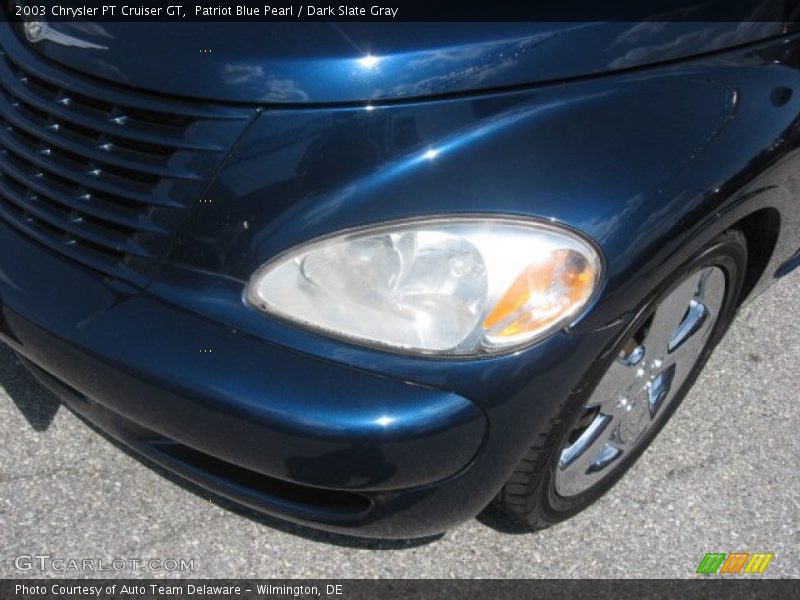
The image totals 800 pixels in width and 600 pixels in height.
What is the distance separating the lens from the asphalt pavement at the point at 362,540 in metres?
2.15

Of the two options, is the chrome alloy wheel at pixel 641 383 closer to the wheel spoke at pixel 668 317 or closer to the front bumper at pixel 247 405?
the wheel spoke at pixel 668 317

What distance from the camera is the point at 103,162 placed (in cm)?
184

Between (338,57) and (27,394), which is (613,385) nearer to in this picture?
(338,57)

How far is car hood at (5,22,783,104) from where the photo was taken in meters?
1.73

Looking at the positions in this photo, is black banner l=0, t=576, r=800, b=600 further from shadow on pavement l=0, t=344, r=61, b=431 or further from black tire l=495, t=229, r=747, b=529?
shadow on pavement l=0, t=344, r=61, b=431

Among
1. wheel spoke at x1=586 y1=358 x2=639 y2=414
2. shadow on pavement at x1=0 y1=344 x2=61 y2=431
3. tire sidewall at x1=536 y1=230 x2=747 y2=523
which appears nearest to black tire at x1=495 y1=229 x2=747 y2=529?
tire sidewall at x1=536 y1=230 x2=747 y2=523

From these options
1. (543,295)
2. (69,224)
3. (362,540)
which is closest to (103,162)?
(69,224)

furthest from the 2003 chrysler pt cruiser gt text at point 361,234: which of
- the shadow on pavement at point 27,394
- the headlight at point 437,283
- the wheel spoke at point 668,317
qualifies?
the shadow on pavement at point 27,394

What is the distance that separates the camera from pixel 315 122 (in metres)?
1.72
